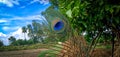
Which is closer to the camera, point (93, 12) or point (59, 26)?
point (93, 12)

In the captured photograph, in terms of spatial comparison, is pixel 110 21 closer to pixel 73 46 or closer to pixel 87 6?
pixel 87 6

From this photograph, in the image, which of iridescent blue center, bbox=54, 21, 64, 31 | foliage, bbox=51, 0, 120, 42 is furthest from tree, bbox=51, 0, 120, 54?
iridescent blue center, bbox=54, 21, 64, 31

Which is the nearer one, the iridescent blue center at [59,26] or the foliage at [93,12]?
the foliage at [93,12]

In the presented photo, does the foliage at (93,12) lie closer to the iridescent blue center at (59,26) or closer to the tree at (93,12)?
the tree at (93,12)

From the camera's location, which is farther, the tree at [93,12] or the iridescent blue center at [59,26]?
the iridescent blue center at [59,26]

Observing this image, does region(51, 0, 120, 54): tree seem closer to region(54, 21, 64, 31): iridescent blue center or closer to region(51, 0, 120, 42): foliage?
region(51, 0, 120, 42): foliage

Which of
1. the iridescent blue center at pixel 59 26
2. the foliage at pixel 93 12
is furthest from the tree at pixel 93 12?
the iridescent blue center at pixel 59 26

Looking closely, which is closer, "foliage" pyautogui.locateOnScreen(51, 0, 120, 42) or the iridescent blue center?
"foliage" pyautogui.locateOnScreen(51, 0, 120, 42)

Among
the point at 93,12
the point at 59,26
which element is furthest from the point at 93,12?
the point at 59,26

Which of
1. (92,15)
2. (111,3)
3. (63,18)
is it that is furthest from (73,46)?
(111,3)

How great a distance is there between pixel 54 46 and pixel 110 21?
1.31m

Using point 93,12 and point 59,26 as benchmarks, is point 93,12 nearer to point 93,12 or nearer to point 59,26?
point 93,12

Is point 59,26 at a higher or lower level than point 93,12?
lower

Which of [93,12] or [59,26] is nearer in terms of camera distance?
[93,12]
